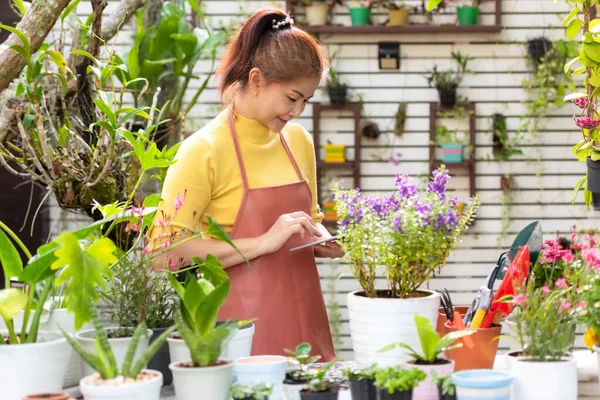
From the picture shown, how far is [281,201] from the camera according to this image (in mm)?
2428

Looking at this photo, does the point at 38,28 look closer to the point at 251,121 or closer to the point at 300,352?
the point at 251,121

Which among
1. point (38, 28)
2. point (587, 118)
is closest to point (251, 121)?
point (38, 28)

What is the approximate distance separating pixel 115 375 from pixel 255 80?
3.72 ft

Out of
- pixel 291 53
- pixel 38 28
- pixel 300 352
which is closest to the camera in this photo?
pixel 300 352

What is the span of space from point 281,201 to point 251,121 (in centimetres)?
26

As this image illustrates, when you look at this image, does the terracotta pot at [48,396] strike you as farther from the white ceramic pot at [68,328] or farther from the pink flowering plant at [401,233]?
the pink flowering plant at [401,233]

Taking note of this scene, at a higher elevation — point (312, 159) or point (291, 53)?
point (291, 53)

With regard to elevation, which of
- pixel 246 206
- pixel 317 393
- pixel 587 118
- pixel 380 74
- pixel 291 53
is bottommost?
pixel 317 393

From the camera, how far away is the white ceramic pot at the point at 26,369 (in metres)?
1.48

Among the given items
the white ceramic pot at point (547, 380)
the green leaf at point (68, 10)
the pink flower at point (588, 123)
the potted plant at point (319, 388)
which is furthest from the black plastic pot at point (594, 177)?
the green leaf at point (68, 10)

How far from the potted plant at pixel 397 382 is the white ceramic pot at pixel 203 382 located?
28 cm

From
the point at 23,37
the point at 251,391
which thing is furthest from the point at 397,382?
the point at 23,37

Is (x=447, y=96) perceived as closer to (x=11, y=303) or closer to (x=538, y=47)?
(x=538, y=47)

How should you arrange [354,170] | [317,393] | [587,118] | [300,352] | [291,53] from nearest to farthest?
[317,393]
[300,352]
[587,118]
[291,53]
[354,170]
